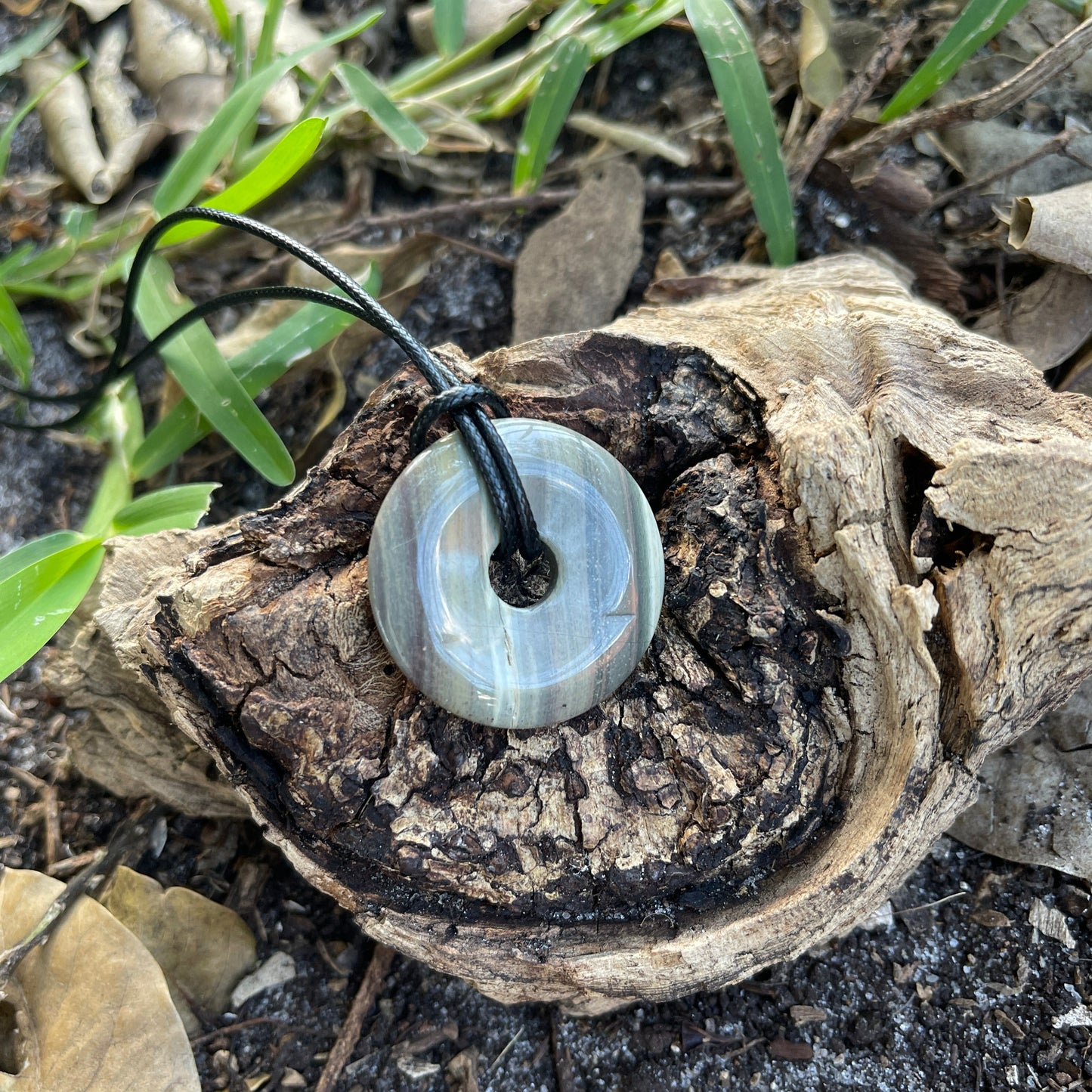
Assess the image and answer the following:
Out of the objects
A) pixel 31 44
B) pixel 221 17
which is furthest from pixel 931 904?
pixel 31 44

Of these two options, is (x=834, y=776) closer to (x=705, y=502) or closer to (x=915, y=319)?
(x=705, y=502)

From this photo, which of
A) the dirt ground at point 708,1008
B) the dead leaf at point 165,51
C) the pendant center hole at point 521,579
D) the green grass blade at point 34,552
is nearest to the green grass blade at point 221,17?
the dead leaf at point 165,51

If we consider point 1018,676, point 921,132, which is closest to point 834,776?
point 1018,676

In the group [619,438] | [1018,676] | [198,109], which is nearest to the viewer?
[1018,676]

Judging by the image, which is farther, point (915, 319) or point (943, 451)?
point (915, 319)

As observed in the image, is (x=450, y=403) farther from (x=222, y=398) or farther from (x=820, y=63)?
(x=820, y=63)

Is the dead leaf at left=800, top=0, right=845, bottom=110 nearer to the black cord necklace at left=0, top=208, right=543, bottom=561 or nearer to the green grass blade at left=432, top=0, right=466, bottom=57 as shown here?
the green grass blade at left=432, top=0, right=466, bottom=57
